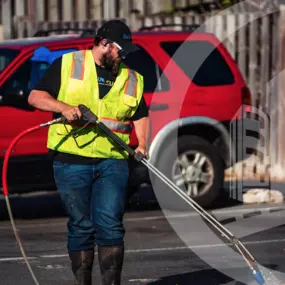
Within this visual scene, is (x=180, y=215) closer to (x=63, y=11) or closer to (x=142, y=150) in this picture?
(x=142, y=150)

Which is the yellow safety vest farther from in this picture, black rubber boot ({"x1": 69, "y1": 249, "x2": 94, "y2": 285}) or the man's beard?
black rubber boot ({"x1": 69, "y1": 249, "x2": 94, "y2": 285})

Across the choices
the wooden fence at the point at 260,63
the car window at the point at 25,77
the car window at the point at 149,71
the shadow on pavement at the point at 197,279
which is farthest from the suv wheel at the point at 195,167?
the shadow on pavement at the point at 197,279

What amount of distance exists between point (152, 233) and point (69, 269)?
7.51 feet

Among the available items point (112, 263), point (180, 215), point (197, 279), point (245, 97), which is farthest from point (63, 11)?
point (112, 263)

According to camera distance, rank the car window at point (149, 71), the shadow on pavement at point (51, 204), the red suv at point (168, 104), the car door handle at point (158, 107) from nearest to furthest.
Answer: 1. the red suv at point (168, 104)
2. the car door handle at point (158, 107)
3. the car window at point (149, 71)
4. the shadow on pavement at point (51, 204)

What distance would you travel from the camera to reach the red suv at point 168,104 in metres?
12.1

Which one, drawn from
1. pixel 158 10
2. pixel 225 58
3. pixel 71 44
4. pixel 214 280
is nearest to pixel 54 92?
pixel 214 280

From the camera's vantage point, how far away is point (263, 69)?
16047mm

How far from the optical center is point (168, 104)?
12617 mm

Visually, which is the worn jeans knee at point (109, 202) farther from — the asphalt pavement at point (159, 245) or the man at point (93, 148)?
the asphalt pavement at point (159, 245)

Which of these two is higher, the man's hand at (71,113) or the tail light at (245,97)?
the man's hand at (71,113)

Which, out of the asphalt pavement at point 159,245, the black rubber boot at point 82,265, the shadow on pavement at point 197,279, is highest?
the black rubber boot at point 82,265

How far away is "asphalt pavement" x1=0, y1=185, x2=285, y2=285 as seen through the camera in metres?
8.68

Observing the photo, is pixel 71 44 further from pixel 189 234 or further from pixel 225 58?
pixel 189 234
